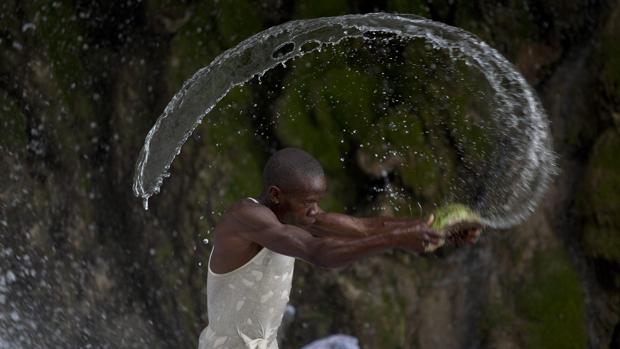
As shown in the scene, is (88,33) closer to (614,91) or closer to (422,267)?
(422,267)

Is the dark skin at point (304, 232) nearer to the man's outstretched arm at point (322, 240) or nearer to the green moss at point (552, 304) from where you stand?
the man's outstretched arm at point (322, 240)

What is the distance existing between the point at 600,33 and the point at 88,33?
276 centimetres

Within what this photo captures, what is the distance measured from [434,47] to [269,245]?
2176 millimetres

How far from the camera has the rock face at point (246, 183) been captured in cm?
418

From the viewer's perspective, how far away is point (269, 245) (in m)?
2.41

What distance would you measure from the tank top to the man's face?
141 millimetres

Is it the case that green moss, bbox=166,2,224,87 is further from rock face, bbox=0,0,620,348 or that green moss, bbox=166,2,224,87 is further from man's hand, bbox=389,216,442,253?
man's hand, bbox=389,216,442,253

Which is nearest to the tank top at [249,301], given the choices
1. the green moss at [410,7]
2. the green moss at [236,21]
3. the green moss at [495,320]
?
the green moss at [495,320]

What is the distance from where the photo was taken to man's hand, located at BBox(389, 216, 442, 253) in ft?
6.85

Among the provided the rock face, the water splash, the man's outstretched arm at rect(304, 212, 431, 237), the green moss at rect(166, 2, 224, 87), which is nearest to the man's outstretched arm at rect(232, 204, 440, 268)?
the man's outstretched arm at rect(304, 212, 431, 237)

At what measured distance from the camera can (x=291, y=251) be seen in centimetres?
232

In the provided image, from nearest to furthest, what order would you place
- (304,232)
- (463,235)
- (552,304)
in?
(463,235)
(304,232)
(552,304)

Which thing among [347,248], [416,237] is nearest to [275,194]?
[347,248]

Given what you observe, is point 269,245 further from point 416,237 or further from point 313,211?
point 416,237
